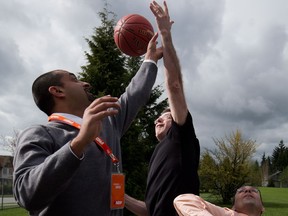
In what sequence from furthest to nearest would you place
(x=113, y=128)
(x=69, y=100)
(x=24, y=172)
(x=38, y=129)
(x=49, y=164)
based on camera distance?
(x=113, y=128)
(x=69, y=100)
(x=38, y=129)
(x=24, y=172)
(x=49, y=164)

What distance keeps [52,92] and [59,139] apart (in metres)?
0.37

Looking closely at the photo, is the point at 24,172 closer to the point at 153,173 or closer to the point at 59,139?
the point at 59,139

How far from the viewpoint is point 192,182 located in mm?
3168

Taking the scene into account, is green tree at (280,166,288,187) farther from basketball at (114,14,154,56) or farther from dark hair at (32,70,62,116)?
dark hair at (32,70,62,116)

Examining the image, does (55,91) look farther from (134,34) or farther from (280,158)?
(280,158)

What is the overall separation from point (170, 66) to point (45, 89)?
1142 millimetres

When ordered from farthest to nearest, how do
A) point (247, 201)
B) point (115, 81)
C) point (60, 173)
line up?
point (115, 81)
point (247, 201)
point (60, 173)

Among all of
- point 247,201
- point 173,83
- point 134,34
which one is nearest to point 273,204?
point 247,201

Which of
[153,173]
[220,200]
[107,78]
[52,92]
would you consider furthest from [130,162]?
[220,200]

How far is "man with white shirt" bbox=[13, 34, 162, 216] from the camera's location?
169cm

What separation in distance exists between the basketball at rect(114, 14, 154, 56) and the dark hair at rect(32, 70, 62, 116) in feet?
5.27

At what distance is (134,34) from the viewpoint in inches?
154

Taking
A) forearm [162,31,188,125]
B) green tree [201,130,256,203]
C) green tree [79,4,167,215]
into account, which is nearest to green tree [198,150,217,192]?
green tree [201,130,256,203]

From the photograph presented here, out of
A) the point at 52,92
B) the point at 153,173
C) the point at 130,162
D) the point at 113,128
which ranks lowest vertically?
the point at 153,173
